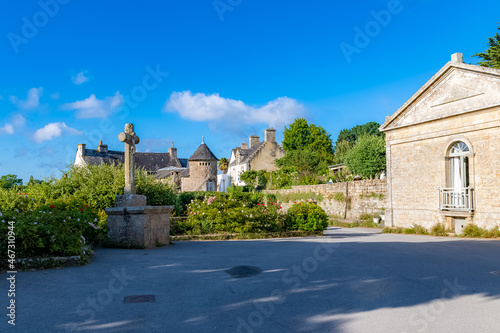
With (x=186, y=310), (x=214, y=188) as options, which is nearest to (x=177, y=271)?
(x=186, y=310)

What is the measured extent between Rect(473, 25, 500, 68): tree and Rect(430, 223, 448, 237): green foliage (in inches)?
Answer: 585

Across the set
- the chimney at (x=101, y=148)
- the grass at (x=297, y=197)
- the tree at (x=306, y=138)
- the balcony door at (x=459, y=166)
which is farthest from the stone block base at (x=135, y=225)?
the chimney at (x=101, y=148)

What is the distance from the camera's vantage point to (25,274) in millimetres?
5699

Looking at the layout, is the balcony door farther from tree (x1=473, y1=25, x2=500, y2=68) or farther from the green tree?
the green tree

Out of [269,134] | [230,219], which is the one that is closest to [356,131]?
[269,134]

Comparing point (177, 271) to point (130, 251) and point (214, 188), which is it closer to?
point (130, 251)

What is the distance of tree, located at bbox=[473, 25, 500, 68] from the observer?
24.7m

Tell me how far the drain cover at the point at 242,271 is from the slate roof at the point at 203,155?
1622 inches

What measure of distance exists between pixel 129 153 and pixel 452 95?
12.4 meters

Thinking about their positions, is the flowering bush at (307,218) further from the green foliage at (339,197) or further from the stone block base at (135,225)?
the green foliage at (339,197)

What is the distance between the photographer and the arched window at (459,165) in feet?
48.3

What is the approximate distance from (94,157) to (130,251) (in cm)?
5159

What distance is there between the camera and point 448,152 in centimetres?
1516

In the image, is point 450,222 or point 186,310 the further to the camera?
point 450,222
